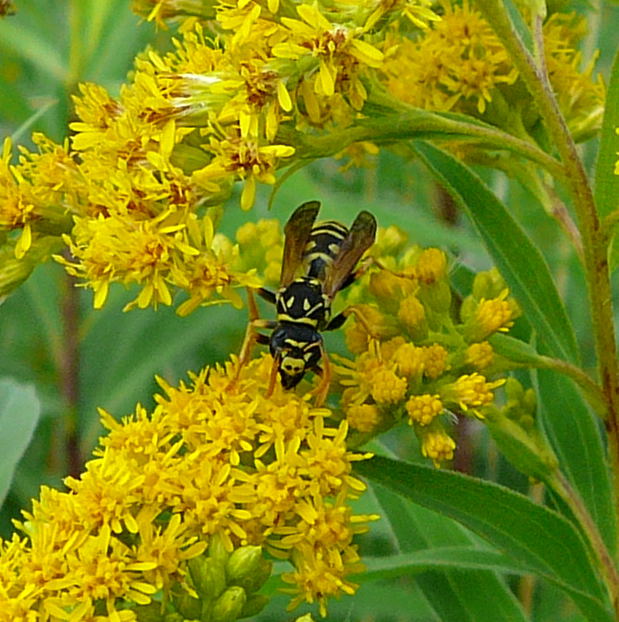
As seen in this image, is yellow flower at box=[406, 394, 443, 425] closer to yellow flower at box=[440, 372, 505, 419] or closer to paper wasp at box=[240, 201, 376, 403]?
yellow flower at box=[440, 372, 505, 419]

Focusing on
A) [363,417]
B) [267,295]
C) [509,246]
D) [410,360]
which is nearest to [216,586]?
[363,417]

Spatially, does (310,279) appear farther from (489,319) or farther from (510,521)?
(510,521)

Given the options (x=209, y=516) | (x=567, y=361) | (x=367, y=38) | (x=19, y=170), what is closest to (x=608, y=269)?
(x=567, y=361)

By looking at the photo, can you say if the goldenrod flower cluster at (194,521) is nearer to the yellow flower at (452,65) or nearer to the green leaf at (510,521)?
the green leaf at (510,521)

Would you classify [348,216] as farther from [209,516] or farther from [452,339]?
[209,516]

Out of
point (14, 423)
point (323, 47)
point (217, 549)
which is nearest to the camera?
point (323, 47)

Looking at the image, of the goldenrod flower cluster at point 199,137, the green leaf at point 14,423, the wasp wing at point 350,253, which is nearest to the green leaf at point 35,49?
the green leaf at point 14,423
